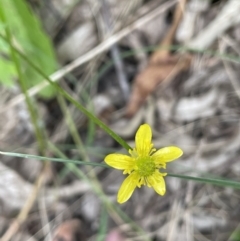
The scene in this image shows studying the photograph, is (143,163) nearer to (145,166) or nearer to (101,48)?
(145,166)

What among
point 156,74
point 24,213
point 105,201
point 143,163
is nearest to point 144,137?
point 143,163

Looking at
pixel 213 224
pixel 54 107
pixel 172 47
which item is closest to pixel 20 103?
pixel 54 107

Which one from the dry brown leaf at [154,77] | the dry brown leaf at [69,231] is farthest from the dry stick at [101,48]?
the dry brown leaf at [69,231]

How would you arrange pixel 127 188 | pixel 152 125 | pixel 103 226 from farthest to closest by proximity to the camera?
pixel 152 125
pixel 103 226
pixel 127 188

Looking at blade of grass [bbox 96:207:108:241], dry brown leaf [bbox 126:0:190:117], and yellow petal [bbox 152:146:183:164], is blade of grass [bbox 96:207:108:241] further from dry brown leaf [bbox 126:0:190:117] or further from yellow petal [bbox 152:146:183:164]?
yellow petal [bbox 152:146:183:164]

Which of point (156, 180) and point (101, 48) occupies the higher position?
point (101, 48)

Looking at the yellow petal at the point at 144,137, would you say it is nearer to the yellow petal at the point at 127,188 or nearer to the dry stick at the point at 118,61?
the yellow petal at the point at 127,188
